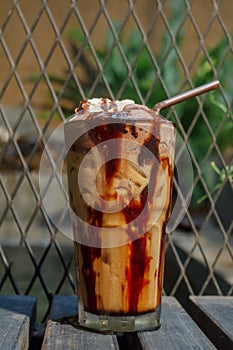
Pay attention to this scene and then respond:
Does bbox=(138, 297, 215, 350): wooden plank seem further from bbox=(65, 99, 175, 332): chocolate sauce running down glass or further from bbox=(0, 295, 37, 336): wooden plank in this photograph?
bbox=(0, 295, 37, 336): wooden plank

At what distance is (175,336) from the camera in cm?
81

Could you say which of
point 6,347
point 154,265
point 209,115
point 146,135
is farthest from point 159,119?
point 209,115

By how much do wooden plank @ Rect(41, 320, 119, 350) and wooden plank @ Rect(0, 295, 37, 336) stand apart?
11 cm

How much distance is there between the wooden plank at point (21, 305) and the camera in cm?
94

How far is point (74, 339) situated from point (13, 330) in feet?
0.31

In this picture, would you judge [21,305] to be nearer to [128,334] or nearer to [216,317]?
[128,334]

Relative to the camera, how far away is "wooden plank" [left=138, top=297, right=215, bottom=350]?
30.2 inches

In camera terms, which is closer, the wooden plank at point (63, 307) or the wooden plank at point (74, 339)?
the wooden plank at point (74, 339)

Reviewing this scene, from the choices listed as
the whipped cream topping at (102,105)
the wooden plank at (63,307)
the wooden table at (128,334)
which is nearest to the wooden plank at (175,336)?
the wooden table at (128,334)

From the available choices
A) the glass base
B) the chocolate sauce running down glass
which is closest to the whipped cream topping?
the chocolate sauce running down glass

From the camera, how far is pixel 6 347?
0.73m

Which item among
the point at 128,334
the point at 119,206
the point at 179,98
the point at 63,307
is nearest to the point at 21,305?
the point at 63,307

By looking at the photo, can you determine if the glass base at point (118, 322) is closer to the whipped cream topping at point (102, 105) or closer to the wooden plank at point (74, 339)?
the wooden plank at point (74, 339)

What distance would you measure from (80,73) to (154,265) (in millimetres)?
5223
